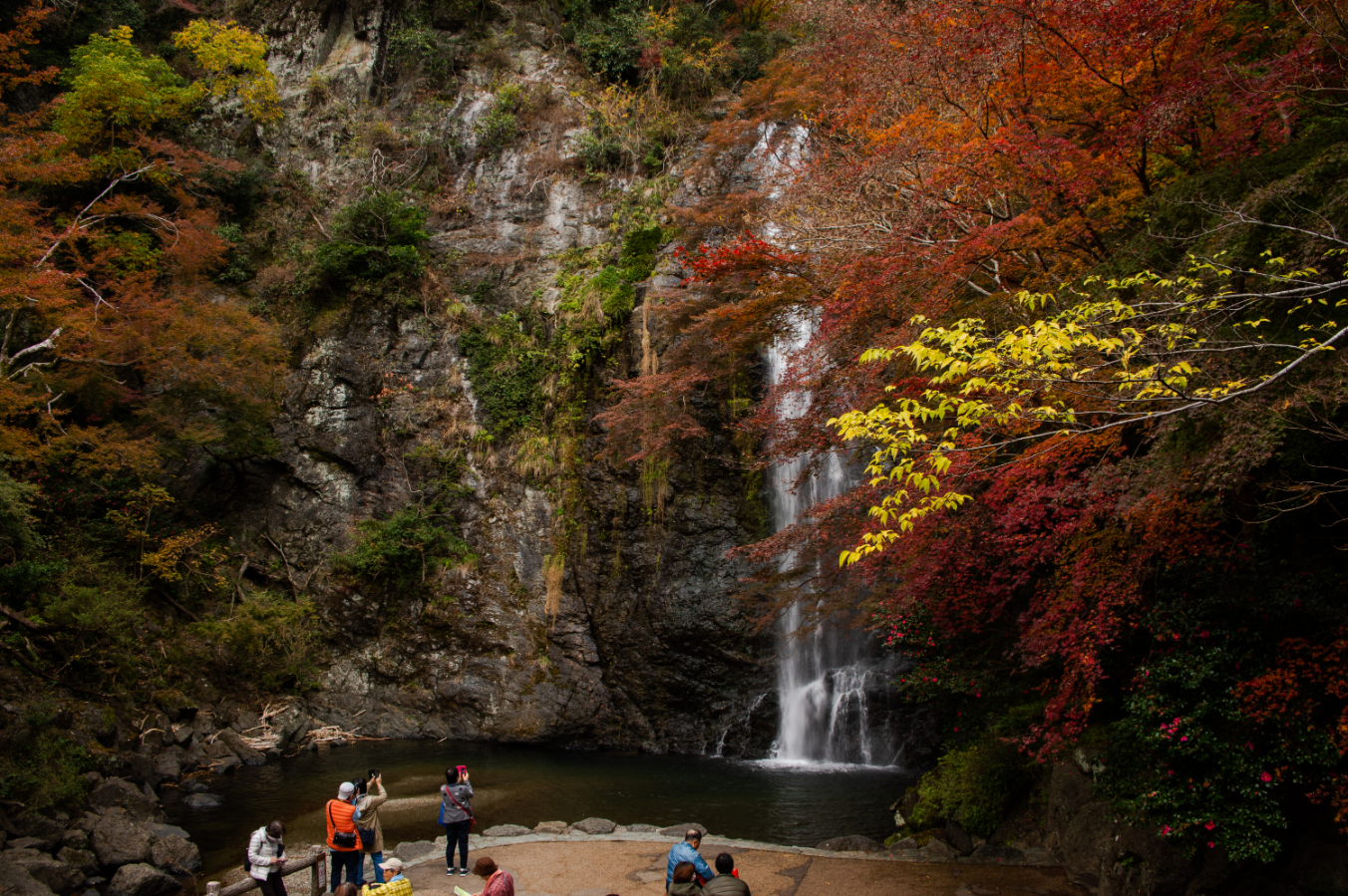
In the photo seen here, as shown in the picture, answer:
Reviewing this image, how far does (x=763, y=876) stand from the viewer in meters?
7.41

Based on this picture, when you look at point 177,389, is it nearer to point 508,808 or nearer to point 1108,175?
point 508,808

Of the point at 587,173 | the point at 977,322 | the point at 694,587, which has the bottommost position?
the point at 694,587

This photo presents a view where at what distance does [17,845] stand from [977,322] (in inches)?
451

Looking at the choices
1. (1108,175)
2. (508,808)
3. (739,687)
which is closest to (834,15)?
(1108,175)

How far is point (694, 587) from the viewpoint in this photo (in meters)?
16.0

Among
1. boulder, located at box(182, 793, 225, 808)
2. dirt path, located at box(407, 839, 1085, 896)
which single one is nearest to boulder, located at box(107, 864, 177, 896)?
dirt path, located at box(407, 839, 1085, 896)

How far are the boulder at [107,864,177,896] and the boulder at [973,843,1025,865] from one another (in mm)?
9308

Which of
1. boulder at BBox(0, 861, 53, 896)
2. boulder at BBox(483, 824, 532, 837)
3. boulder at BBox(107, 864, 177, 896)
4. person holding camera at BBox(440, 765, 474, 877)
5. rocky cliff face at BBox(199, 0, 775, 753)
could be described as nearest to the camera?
boulder at BBox(0, 861, 53, 896)

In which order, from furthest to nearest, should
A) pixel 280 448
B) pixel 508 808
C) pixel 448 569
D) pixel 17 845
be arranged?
pixel 280 448, pixel 448 569, pixel 508 808, pixel 17 845

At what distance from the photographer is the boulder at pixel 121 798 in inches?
384

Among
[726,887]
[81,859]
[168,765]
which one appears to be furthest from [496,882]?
[168,765]

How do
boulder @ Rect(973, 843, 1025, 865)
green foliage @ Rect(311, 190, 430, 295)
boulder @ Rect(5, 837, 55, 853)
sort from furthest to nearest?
1. green foliage @ Rect(311, 190, 430, 295)
2. boulder @ Rect(5, 837, 55, 853)
3. boulder @ Rect(973, 843, 1025, 865)

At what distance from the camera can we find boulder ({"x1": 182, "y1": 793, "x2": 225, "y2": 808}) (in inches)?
436

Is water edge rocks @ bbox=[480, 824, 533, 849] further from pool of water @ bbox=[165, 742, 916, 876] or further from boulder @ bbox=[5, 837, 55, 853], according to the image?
boulder @ bbox=[5, 837, 55, 853]
